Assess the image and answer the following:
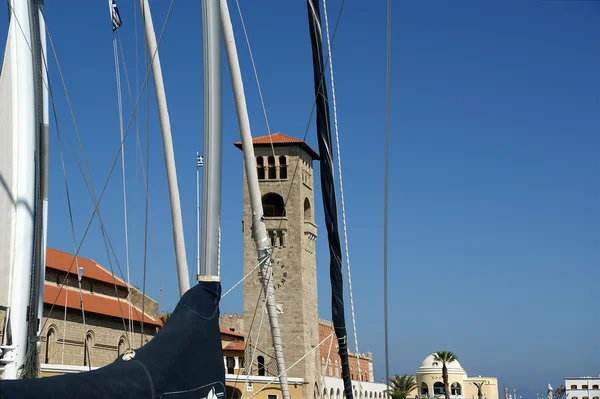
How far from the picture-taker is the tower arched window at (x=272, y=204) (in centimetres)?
6203

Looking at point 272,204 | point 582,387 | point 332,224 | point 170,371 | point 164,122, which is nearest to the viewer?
point 170,371

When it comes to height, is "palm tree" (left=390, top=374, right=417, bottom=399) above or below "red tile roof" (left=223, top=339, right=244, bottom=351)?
below

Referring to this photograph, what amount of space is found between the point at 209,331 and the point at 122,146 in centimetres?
950

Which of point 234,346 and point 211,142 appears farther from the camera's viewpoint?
point 234,346

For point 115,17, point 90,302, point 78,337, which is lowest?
point 78,337

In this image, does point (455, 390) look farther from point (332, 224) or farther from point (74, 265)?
point (332, 224)

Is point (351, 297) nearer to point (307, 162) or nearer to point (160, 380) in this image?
point (160, 380)

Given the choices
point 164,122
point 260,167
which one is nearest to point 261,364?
point 260,167

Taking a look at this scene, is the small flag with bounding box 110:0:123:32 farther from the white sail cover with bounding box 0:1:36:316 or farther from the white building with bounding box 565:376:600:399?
the white building with bounding box 565:376:600:399

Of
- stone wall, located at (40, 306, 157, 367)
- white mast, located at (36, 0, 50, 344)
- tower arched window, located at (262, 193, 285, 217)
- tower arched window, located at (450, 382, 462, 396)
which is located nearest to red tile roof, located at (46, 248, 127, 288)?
stone wall, located at (40, 306, 157, 367)

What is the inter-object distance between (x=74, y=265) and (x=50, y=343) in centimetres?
863

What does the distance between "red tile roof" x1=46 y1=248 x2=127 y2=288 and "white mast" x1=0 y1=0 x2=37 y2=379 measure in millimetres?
38809

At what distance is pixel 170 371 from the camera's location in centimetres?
586

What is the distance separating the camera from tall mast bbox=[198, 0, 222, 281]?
22.9 ft
